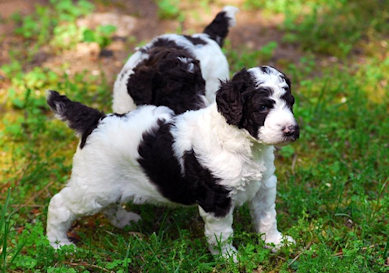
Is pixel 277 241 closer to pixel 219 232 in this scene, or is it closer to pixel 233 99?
pixel 219 232

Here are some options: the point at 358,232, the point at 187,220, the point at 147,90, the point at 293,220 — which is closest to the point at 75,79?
the point at 147,90

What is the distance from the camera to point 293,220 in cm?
456

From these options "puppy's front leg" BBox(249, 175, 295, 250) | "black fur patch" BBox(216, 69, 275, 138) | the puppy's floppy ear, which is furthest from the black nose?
"puppy's front leg" BBox(249, 175, 295, 250)

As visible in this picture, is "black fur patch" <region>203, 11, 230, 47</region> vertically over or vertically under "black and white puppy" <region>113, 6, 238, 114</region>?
over

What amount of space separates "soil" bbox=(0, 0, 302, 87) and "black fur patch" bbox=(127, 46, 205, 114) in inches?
90.7

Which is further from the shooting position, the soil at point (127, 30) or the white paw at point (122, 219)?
the soil at point (127, 30)

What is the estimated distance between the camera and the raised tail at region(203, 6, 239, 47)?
5273mm

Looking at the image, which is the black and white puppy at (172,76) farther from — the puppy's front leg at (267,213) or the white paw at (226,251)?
the white paw at (226,251)

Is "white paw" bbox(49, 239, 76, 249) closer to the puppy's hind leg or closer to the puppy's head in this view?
the puppy's hind leg

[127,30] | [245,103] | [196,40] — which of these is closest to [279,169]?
[196,40]

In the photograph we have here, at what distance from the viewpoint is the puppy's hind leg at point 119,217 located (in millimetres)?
4562

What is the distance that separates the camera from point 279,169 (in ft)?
17.3

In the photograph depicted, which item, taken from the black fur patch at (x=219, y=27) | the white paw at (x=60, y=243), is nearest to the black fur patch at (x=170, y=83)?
the black fur patch at (x=219, y=27)

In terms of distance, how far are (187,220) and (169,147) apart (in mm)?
986
